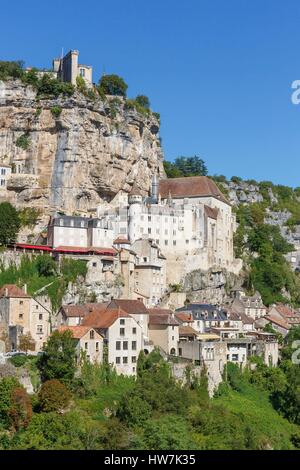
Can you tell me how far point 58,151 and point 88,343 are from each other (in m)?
28.0

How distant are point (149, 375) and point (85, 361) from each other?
4262mm

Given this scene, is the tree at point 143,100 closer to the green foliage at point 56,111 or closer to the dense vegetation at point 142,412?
the green foliage at point 56,111

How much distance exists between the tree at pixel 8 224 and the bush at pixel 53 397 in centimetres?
2034

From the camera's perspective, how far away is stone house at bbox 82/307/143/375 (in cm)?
5741

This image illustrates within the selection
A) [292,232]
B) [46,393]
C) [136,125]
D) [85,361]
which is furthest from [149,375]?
[292,232]

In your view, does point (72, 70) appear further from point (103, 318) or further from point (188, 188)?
point (103, 318)

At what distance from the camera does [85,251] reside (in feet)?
236

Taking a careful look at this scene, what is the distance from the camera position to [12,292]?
200 ft

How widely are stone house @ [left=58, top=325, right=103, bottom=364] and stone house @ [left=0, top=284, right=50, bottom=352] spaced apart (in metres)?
4.30

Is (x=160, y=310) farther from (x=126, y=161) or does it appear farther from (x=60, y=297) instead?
(x=126, y=161)

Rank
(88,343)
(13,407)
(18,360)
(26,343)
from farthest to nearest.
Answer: (26,343)
(88,343)
(18,360)
(13,407)

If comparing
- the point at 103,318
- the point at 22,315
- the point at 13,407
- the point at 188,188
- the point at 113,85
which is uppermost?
the point at 113,85

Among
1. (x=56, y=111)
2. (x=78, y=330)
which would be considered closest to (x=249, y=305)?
(x=56, y=111)

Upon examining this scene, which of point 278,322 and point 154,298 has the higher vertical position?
point 154,298
